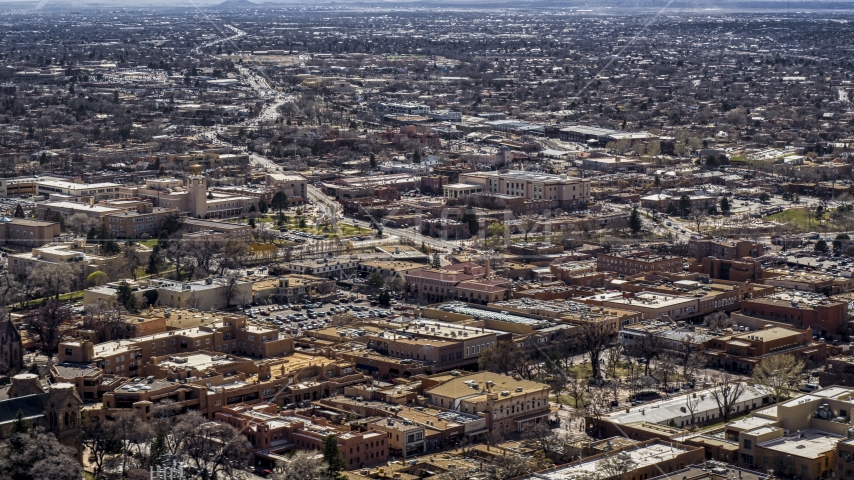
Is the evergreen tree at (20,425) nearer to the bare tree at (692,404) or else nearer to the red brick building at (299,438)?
the red brick building at (299,438)

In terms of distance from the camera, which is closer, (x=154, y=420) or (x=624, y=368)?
(x=154, y=420)

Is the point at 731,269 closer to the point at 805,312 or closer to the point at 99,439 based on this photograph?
the point at 805,312

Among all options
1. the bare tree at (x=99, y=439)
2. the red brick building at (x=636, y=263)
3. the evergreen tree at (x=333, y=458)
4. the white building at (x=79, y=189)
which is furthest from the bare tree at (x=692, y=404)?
the white building at (x=79, y=189)

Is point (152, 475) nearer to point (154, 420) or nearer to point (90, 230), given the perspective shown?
point (154, 420)

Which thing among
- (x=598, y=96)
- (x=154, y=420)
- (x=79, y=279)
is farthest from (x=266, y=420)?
(x=598, y=96)

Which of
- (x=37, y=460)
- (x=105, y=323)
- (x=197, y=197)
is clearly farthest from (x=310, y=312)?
(x=197, y=197)
